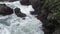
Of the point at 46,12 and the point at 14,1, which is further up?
the point at 46,12

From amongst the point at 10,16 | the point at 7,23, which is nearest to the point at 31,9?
the point at 10,16

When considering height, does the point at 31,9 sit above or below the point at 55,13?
below

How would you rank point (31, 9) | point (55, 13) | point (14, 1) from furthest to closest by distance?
point (14, 1) → point (31, 9) → point (55, 13)

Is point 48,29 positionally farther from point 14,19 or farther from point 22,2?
point 22,2

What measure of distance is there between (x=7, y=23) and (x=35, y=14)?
16.0 feet

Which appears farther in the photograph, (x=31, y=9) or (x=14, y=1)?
(x=14, y=1)

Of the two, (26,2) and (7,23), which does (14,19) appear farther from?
(26,2)

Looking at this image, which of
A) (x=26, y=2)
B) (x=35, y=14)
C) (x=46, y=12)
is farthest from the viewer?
(x=26, y=2)

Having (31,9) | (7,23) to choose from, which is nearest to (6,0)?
(31,9)

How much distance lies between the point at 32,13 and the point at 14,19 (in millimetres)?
3712

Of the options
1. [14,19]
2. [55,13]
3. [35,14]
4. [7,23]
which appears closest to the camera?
[55,13]

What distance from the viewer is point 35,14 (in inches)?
851

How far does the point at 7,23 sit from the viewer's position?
18062 mm

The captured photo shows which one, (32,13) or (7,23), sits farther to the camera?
(32,13)
